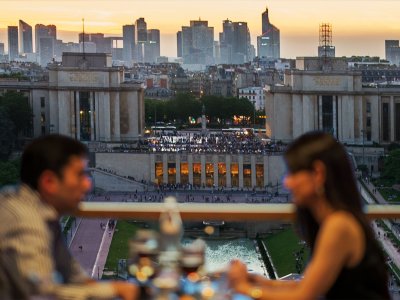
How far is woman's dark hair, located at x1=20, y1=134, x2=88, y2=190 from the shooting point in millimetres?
3816

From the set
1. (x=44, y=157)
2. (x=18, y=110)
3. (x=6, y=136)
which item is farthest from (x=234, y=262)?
(x=18, y=110)

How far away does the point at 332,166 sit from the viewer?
12.8 feet

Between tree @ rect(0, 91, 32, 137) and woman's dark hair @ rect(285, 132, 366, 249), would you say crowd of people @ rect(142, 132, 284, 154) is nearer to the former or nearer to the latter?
tree @ rect(0, 91, 32, 137)

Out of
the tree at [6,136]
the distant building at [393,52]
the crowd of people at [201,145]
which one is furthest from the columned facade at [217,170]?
the distant building at [393,52]

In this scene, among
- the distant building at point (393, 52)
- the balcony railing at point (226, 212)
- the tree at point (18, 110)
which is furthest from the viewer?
the distant building at point (393, 52)

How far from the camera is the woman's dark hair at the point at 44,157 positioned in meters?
3.82

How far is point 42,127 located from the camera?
173ft

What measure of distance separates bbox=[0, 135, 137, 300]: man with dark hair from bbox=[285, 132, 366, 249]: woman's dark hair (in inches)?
Answer: 29.7

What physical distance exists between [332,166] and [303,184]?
123mm

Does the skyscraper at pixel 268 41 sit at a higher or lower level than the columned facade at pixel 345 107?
higher

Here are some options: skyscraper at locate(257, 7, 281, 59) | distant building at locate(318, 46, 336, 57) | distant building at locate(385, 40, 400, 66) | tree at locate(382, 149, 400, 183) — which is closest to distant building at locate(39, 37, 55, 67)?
skyscraper at locate(257, 7, 281, 59)

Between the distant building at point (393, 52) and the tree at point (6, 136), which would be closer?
the tree at point (6, 136)

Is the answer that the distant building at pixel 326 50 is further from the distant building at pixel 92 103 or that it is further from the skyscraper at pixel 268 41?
the skyscraper at pixel 268 41

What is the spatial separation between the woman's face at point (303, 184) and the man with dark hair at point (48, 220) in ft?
2.29
